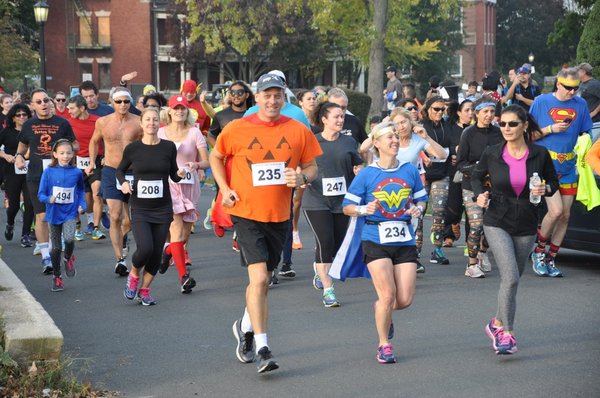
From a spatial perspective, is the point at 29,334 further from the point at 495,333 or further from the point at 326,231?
the point at 326,231

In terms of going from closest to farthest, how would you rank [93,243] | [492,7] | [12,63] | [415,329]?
[415,329] → [93,243] → [12,63] → [492,7]

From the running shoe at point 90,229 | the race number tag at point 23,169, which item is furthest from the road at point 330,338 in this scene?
the running shoe at point 90,229

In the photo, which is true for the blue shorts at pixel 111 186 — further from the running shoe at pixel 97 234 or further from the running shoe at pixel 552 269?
the running shoe at pixel 552 269

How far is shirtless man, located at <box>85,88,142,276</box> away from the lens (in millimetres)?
12555

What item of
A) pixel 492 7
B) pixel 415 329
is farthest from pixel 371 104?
pixel 492 7

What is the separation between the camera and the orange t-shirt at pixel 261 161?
25.6 ft

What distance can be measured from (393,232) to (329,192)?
8.43 feet

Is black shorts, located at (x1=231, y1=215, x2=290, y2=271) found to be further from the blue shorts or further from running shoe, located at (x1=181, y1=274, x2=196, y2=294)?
the blue shorts

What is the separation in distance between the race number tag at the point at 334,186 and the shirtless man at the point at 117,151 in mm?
2930

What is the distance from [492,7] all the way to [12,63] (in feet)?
193

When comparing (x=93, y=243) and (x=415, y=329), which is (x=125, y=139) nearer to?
(x=93, y=243)

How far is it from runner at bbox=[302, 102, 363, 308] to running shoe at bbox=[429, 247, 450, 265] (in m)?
2.57

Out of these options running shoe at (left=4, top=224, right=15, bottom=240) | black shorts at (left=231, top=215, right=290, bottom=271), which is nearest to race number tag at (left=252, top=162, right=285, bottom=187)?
black shorts at (left=231, top=215, right=290, bottom=271)

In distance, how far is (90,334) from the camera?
9.17m
